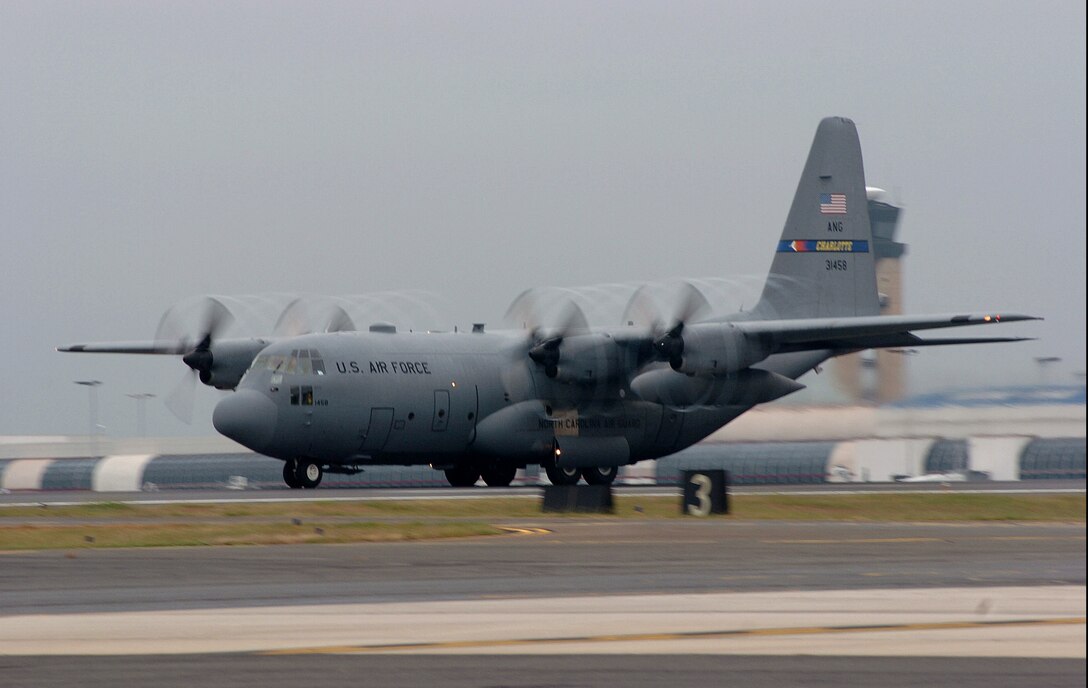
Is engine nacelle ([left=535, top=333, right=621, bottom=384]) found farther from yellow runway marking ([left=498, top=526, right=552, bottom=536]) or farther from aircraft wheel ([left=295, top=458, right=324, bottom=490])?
yellow runway marking ([left=498, top=526, right=552, bottom=536])

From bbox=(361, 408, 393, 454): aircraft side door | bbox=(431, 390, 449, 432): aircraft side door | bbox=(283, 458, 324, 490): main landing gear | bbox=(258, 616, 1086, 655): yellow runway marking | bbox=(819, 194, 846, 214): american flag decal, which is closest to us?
bbox=(258, 616, 1086, 655): yellow runway marking

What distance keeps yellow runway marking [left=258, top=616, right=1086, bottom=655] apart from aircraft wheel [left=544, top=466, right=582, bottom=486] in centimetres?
3126

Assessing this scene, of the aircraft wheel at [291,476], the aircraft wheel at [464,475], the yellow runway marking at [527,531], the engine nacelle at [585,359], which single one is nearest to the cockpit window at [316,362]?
the aircraft wheel at [291,476]

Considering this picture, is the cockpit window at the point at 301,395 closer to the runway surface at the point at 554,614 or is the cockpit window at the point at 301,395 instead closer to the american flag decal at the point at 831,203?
the runway surface at the point at 554,614

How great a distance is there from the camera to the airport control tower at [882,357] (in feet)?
88.7

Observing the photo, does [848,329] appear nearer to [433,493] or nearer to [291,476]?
[433,493]

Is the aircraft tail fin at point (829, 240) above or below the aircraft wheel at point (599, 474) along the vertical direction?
above

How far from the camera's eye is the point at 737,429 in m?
49.2

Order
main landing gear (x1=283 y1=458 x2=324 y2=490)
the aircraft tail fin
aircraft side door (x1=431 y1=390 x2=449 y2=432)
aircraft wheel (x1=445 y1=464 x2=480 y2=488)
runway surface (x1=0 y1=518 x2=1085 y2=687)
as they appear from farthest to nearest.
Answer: the aircraft tail fin, aircraft wheel (x1=445 y1=464 x2=480 y2=488), aircraft side door (x1=431 y1=390 x2=449 y2=432), main landing gear (x1=283 y1=458 x2=324 y2=490), runway surface (x1=0 y1=518 x2=1085 y2=687)

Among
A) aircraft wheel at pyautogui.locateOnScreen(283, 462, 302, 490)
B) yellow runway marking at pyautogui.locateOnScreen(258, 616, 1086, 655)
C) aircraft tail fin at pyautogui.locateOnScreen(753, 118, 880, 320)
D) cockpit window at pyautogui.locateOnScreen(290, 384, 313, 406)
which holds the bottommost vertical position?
aircraft wheel at pyautogui.locateOnScreen(283, 462, 302, 490)

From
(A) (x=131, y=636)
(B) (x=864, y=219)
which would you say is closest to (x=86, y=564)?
(A) (x=131, y=636)

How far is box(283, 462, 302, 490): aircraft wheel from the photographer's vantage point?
41781 mm

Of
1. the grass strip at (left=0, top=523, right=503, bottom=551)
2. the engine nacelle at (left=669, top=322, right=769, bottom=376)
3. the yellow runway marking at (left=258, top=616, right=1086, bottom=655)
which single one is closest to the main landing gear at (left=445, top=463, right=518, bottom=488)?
the engine nacelle at (left=669, top=322, right=769, bottom=376)

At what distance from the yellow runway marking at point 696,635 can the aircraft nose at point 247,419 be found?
2795 cm
